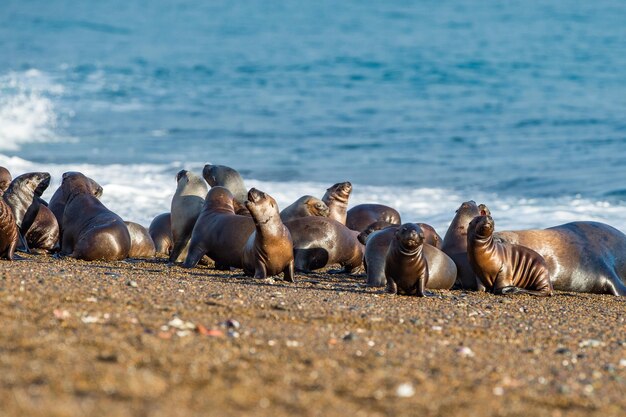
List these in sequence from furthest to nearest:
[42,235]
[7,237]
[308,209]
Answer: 1. [308,209]
2. [42,235]
3. [7,237]

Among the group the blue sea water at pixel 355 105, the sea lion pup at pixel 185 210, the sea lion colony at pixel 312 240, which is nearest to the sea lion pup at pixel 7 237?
the sea lion colony at pixel 312 240

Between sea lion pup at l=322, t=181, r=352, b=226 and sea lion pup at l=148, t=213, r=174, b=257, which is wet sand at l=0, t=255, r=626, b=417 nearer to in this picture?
sea lion pup at l=148, t=213, r=174, b=257

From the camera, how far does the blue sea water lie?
19375mm

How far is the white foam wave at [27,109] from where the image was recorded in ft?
88.6

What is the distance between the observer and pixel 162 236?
41.4ft

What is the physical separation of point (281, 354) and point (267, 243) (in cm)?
434

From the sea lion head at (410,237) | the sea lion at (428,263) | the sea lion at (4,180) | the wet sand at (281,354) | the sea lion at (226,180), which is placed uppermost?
the sea lion at (226,180)

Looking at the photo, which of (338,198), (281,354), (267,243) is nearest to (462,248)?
(267,243)

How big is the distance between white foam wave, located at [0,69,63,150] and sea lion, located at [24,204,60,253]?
13884mm

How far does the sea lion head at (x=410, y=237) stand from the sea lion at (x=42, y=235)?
444cm

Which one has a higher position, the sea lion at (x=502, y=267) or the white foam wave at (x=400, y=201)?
the white foam wave at (x=400, y=201)

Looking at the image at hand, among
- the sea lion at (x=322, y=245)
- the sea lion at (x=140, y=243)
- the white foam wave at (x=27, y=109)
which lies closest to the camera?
the sea lion at (x=322, y=245)

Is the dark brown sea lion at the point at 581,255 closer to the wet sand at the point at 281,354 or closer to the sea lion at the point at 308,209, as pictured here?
the sea lion at the point at 308,209

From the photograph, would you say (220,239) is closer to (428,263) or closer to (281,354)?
(428,263)
